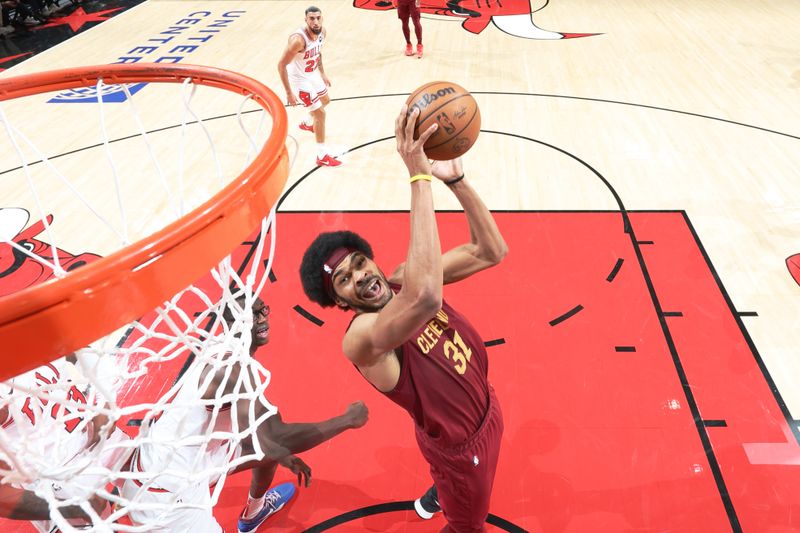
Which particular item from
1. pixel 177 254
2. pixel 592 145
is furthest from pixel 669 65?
pixel 177 254

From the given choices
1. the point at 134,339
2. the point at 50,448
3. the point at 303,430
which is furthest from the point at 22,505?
the point at 134,339

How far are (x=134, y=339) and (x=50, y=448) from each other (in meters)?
1.64

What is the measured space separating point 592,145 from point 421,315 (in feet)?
15.9

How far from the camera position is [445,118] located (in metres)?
2.09

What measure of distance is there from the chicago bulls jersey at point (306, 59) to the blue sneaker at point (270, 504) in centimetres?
399

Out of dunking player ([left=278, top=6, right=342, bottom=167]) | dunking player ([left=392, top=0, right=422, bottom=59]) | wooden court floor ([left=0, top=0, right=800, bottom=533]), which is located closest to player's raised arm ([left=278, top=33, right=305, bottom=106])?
dunking player ([left=278, top=6, right=342, bottom=167])

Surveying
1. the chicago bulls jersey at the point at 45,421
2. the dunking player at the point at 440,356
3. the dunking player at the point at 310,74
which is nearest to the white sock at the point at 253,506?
the chicago bulls jersey at the point at 45,421

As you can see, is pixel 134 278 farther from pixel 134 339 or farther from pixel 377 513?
pixel 134 339

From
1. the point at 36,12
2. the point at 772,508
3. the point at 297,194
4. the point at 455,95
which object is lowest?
the point at 772,508

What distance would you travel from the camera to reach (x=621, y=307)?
12.8ft

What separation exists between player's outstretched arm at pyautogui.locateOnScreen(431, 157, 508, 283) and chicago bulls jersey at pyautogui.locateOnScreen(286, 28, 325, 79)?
3.74 metres

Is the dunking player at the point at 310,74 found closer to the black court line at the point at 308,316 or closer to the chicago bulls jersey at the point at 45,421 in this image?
the black court line at the point at 308,316

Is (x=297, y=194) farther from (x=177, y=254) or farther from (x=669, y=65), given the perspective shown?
(x=669, y=65)

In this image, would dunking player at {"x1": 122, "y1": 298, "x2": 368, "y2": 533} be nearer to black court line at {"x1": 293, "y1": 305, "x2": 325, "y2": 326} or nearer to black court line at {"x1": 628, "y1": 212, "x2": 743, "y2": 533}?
black court line at {"x1": 293, "y1": 305, "x2": 325, "y2": 326}
